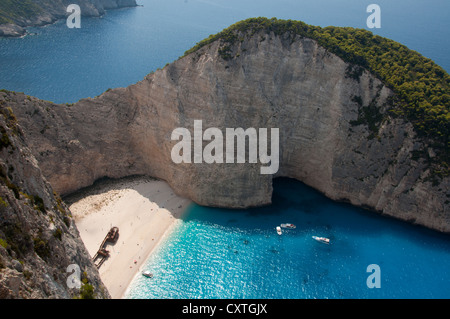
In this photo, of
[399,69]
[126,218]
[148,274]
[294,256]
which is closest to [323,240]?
[294,256]

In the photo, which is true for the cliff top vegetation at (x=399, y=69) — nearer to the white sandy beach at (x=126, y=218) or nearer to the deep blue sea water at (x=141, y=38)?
the white sandy beach at (x=126, y=218)

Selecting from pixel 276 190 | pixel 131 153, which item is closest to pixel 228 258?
pixel 276 190

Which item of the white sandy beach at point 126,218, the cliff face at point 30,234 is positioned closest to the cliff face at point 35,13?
the white sandy beach at point 126,218

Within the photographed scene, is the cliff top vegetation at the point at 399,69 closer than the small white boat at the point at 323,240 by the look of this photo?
No

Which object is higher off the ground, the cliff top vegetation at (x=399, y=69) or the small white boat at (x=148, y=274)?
the cliff top vegetation at (x=399, y=69)

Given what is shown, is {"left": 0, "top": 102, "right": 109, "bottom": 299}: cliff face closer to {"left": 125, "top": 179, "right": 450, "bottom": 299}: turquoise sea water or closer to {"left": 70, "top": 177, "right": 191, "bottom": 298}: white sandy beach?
{"left": 70, "top": 177, "right": 191, "bottom": 298}: white sandy beach

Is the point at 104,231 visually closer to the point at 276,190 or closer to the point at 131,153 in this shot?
the point at 131,153
